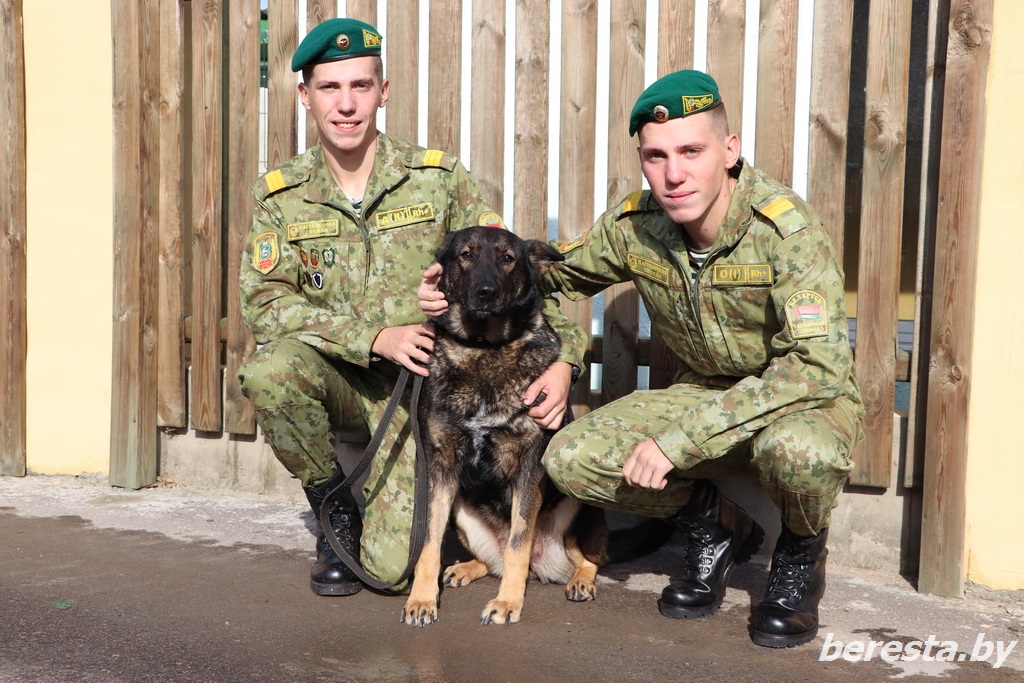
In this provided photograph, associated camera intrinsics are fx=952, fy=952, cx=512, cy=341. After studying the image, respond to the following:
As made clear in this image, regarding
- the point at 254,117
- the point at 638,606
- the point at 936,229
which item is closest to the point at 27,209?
the point at 254,117

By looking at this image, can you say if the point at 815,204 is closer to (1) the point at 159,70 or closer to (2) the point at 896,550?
(2) the point at 896,550

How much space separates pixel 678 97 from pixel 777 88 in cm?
86

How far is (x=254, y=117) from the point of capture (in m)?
4.41

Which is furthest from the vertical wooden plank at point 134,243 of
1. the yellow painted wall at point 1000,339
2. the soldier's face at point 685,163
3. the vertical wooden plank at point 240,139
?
the yellow painted wall at point 1000,339

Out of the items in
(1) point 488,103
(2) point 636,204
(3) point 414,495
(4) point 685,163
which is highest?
(1) point 488,103

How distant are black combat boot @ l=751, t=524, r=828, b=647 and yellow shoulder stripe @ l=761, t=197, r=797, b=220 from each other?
3.38 feet

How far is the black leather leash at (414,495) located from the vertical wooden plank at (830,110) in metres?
1.67

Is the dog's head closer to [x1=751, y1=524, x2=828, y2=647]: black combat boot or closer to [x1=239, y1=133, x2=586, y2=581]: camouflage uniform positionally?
[x1=239, y1=133, x2=586, y2=581]: camouflage uniform

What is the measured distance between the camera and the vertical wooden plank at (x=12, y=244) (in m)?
4.68

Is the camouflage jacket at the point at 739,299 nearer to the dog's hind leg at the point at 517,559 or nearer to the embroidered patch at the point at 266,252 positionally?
the dog's hind leg at the point at 517,559

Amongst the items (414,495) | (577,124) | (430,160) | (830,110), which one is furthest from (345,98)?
(830,110)

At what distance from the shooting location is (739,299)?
3.21 meters

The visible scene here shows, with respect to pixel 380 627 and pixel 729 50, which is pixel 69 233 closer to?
pixel 380 627

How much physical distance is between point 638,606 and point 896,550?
111 centimetres
